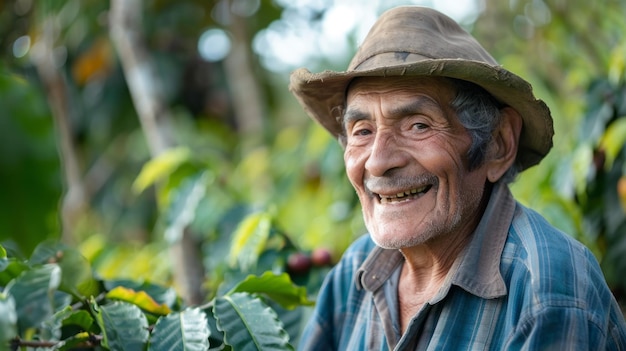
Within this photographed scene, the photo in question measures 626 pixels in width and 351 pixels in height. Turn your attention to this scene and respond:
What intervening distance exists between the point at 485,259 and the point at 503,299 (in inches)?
5.1

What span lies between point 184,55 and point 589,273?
5122 millimetres

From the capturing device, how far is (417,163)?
1.88 m

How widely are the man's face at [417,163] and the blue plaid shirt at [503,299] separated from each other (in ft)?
0.32

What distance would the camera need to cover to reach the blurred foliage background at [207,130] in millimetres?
2854

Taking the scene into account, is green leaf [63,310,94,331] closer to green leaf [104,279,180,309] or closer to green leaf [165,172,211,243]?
green leaf [104,279,180,309]

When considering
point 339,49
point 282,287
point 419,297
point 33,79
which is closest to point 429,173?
point 419,297

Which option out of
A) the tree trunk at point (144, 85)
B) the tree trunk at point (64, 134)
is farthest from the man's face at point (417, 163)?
the tree trunk at point (64, 134)

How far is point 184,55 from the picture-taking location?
6375mm

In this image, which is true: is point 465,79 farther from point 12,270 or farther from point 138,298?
point 12,270

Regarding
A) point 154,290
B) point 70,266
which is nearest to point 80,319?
point 70,266

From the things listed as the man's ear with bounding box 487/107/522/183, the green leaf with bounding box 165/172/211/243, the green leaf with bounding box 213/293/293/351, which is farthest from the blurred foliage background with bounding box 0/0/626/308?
the man's ear with bounding box 487/107/522/183

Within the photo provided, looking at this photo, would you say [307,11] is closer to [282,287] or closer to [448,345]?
[282,287]

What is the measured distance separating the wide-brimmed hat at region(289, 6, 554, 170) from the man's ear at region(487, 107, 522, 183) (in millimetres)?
26

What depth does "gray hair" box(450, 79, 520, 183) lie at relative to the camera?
1897 mm
